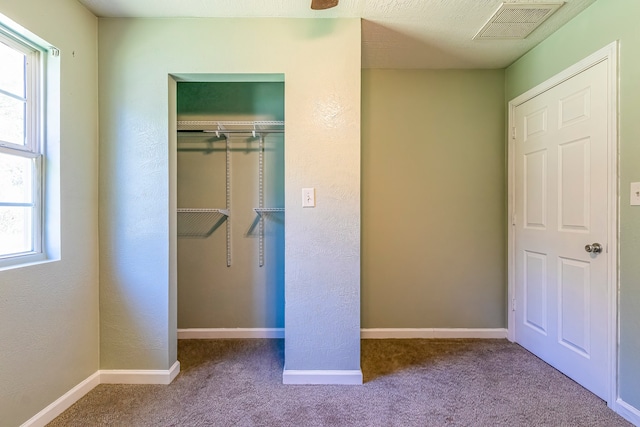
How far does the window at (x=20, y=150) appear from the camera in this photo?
1436 mm

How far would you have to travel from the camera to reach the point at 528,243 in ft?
7.38

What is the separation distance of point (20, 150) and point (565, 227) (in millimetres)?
3195

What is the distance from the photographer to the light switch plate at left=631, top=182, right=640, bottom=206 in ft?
4.88

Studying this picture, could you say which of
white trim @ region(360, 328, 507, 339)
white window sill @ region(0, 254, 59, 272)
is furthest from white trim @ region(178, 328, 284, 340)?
white window sill @ region(0, 254, 59, 272)

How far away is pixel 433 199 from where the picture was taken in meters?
2.50

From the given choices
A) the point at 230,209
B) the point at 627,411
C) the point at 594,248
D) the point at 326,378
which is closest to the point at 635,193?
the point at 594,248

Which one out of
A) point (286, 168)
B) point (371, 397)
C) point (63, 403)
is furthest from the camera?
point (286, 168)

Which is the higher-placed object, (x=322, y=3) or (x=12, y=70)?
(x=322, y=3)

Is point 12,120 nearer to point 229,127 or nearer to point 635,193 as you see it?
point 229,127

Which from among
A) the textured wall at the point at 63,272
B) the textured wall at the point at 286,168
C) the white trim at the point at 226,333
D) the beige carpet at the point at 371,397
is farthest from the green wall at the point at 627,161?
the textured wall at the point at 63,272

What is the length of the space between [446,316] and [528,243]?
87 cm

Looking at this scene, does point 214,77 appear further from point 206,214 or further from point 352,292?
point 352,292

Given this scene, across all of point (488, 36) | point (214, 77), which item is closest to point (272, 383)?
point (214, 77)

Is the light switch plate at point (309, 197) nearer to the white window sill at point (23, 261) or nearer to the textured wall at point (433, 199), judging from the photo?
the textured wall at point (433, 199)
